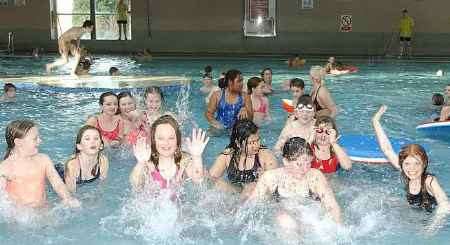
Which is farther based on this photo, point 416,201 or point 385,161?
point 385,161

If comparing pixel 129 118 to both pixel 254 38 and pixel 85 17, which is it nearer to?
pixel 254 38

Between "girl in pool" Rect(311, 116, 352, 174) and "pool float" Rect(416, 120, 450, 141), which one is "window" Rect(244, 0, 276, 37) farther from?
"girl in pool" Rect(311, 116, 352, 174)

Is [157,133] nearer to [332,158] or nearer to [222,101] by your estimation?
[332,158]

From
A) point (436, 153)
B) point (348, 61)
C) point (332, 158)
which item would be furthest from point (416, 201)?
point (348, 61)

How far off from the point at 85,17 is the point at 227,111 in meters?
14.6

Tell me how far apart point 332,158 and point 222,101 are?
2.36 m

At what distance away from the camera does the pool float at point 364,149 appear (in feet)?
19.4

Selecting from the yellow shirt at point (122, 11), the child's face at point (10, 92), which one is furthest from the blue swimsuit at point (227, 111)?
the yellow shirt at point (122, 11)

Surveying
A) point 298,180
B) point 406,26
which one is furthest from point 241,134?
point 406,26

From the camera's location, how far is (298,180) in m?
4.41

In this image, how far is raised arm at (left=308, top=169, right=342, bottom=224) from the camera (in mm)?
4297

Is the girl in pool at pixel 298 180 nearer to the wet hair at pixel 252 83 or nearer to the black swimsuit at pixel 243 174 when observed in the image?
the black swimsuit at pixel 243 174

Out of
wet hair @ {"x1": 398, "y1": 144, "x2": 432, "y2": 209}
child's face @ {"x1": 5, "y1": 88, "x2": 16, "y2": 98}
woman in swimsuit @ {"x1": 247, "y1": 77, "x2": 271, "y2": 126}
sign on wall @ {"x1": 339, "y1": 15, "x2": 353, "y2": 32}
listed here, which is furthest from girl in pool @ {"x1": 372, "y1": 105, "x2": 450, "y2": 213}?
sign on wall @ {"x1": 339, "y1": 15, "x2": 353, "y2": 32}

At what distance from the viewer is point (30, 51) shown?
2086cm
